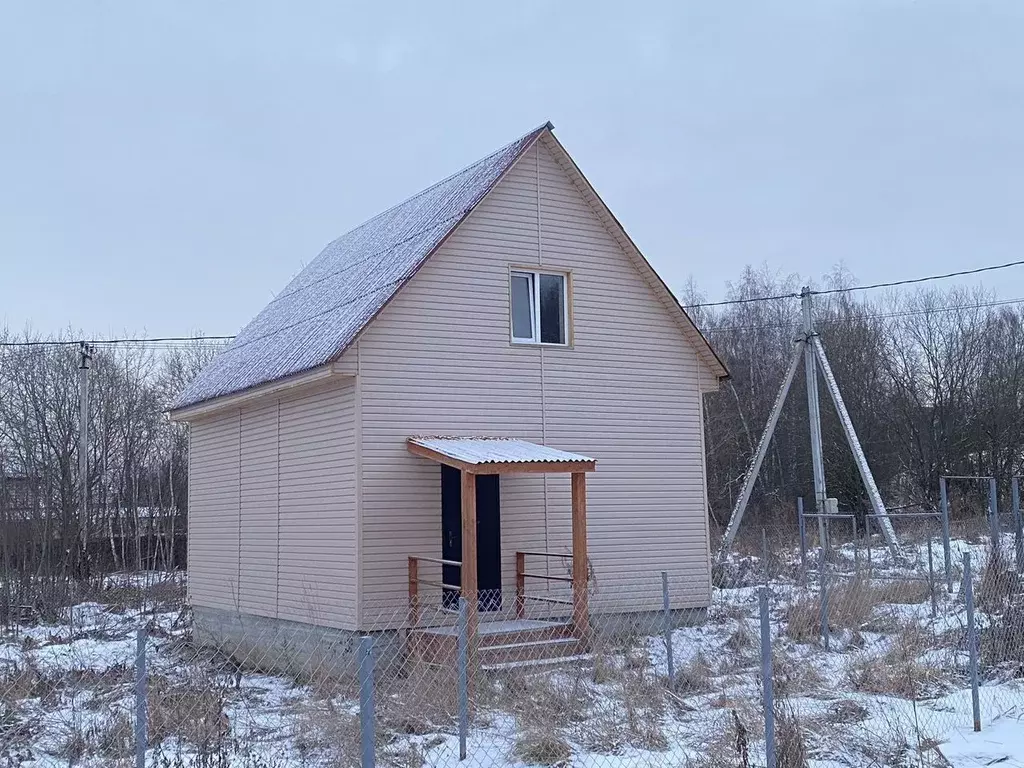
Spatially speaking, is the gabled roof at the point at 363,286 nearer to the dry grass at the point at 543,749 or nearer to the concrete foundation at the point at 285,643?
the concrete foundation at the point at 285,643

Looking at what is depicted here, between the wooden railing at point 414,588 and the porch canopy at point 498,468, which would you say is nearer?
the porch canopy at point 498,468

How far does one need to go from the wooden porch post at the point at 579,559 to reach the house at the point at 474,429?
0.03m

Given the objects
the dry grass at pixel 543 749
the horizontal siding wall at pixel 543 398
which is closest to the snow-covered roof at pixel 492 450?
the horizontal siding wall at pixel 543 398

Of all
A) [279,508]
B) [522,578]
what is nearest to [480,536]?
[522,578]

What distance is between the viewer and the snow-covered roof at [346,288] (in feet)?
43.5

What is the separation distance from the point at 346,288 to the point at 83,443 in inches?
641

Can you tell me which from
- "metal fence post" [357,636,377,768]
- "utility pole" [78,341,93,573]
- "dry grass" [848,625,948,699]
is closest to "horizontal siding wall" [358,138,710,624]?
"dry grass" [848,625,948,699]

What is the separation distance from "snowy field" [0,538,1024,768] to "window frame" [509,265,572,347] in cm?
430

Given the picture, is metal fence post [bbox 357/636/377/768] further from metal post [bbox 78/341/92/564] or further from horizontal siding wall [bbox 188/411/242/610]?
metal post [bbox 78/341/92/564]

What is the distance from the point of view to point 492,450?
12.5 meters

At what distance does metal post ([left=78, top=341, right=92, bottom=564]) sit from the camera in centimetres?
2400

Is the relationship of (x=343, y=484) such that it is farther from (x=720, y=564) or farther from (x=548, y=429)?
(x=720, y=564)

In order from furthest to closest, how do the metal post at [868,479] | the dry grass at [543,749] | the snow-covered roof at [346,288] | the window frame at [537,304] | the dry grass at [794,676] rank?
the metal post at [868,479], the window frame at [537,304], the snow-covered roof at [346,288], the dry grass at [794,676], the dry grass at [543,749]

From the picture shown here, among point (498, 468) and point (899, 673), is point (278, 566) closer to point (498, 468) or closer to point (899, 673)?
point (498, 468)
